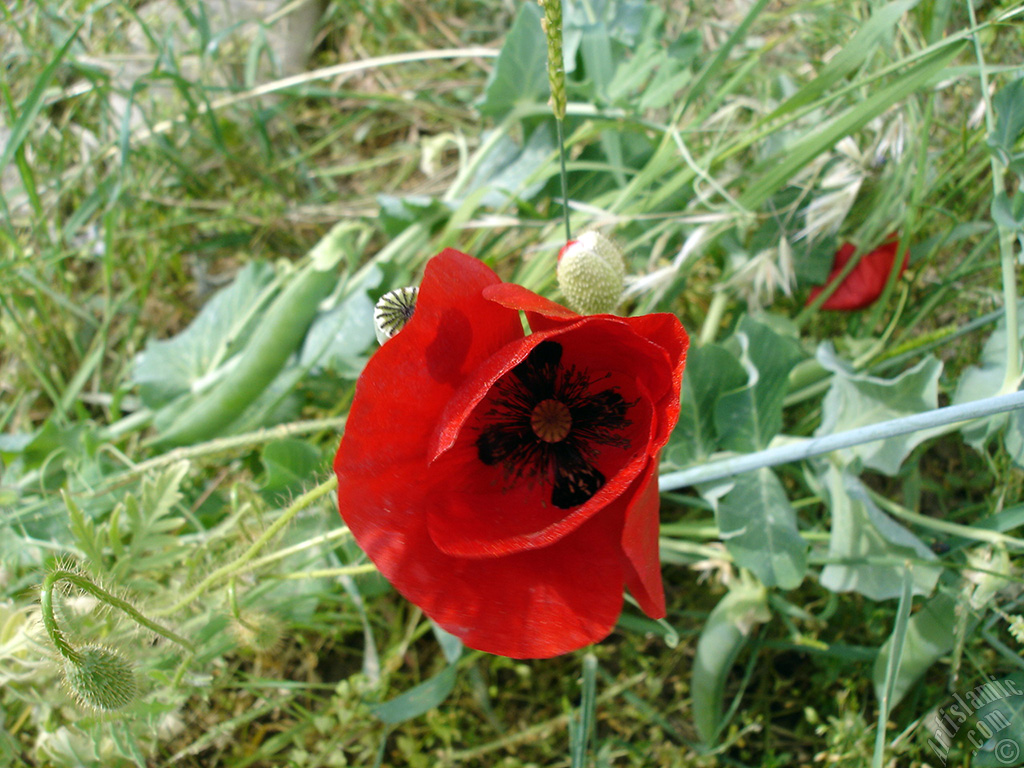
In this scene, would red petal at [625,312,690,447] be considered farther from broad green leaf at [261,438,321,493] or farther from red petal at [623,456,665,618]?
broad green leaf at [261,438,321,493]

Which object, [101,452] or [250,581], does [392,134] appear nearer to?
[101,452]

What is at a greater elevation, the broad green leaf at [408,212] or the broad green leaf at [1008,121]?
the broad green leaf at [1008,121]

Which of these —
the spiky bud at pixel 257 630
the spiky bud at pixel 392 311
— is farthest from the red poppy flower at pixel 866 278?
the spiky bud at pixel 257 630

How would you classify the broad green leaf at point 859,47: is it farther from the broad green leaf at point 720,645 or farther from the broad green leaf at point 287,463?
the broad green leaf at point 287,463

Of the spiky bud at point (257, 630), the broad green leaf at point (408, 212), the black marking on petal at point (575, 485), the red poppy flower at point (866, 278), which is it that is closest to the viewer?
the black marking on petal at point (575, 485)

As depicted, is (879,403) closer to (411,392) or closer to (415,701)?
(411,392)
